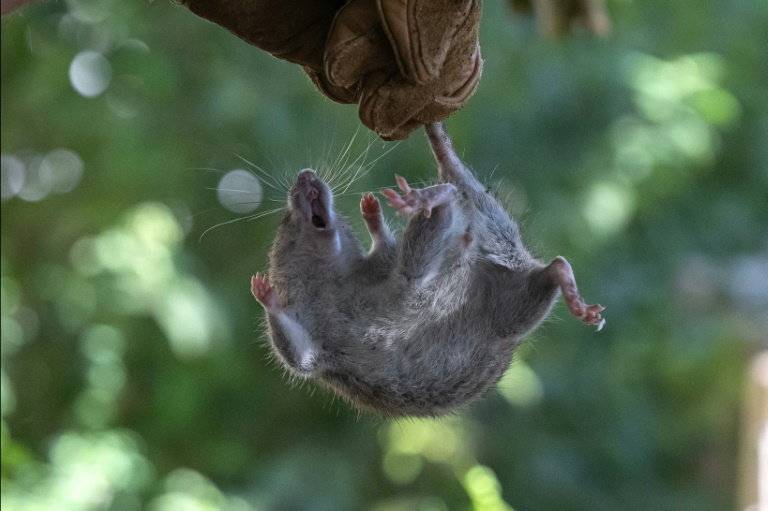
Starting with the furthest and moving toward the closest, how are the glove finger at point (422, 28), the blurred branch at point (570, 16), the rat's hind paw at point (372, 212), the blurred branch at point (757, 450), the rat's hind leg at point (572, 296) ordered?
the blurred branch at point (757, 450) → the blurred branch at point (570, 16) → the rat's hind paw at point (372, 212) → the rat's hind leg at point (572, 296) → the glove finger at point (422, 28)

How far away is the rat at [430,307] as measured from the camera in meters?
1.84

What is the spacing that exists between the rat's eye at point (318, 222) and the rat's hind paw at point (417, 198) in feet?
1.61

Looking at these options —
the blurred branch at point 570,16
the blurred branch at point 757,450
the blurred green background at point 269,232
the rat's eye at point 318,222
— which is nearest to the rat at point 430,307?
the rat's eye at point 318,222

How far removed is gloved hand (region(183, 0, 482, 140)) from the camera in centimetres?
141

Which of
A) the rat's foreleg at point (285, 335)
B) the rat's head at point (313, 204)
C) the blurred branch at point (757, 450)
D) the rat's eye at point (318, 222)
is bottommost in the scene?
the blurred branch at point (757, 450)

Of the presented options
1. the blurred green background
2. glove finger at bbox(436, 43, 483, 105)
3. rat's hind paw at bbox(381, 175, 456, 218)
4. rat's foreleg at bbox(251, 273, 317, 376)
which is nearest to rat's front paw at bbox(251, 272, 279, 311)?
rat's foreleg at bbox(251, 273, 317, 376)

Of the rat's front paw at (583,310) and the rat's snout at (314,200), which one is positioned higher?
the rat's front paw at (583,310)

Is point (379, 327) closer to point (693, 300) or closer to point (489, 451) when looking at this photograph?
point (489, 451)

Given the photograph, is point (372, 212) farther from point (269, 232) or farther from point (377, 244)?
point (269, 232)

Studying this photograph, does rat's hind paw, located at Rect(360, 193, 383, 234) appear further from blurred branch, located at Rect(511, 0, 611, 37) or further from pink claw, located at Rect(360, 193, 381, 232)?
blurred branch, located at Rect(511, 0, 611, 37)

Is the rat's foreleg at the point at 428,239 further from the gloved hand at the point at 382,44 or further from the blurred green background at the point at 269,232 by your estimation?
the blurred green background at the point at 269,232

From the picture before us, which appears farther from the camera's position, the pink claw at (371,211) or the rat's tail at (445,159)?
the pink claw at (371,211)

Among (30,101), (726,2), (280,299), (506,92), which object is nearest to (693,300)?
(726,2)

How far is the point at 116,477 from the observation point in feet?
13.6
